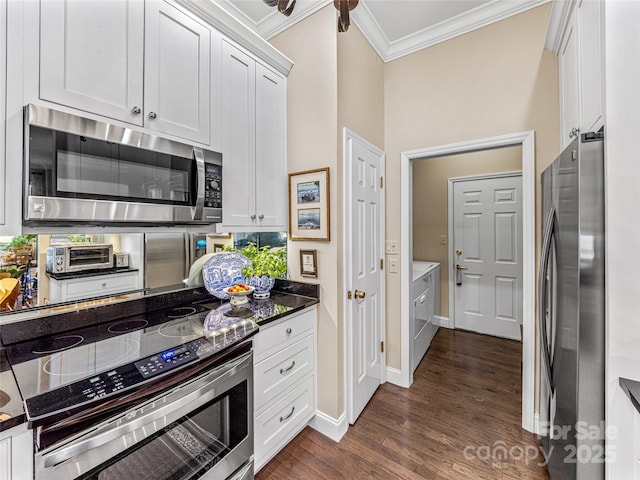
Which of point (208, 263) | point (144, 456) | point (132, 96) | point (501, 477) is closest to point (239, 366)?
point (144, 456)

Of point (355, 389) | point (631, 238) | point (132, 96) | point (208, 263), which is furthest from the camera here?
point (355, 389)

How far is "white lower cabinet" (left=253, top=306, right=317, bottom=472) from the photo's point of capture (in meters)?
1.57

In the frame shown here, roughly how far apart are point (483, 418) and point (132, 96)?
303cm

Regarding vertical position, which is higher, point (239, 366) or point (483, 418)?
point (239, 366)

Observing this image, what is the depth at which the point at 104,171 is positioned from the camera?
4.15 ft

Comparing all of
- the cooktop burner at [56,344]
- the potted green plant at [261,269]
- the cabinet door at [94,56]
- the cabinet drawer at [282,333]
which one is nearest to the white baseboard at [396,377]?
the cabinet drawer at [282,333]

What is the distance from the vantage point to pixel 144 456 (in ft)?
3.51

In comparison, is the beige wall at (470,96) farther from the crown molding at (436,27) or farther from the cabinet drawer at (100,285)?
the cabinet drawer at (100,285)

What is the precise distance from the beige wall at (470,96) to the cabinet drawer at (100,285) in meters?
2.00

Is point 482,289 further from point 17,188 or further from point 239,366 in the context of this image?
point 17,188

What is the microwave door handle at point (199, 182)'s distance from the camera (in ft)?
5.09

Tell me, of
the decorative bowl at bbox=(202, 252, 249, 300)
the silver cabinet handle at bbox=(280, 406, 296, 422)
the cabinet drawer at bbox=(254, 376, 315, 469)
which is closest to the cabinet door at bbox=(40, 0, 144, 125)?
the decorative bowl at bbox=(202, 252, 249, 300)

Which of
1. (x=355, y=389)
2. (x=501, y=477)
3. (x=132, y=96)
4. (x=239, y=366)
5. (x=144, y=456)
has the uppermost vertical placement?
(x=132, y=96)

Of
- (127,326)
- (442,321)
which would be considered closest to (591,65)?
(127,326)
